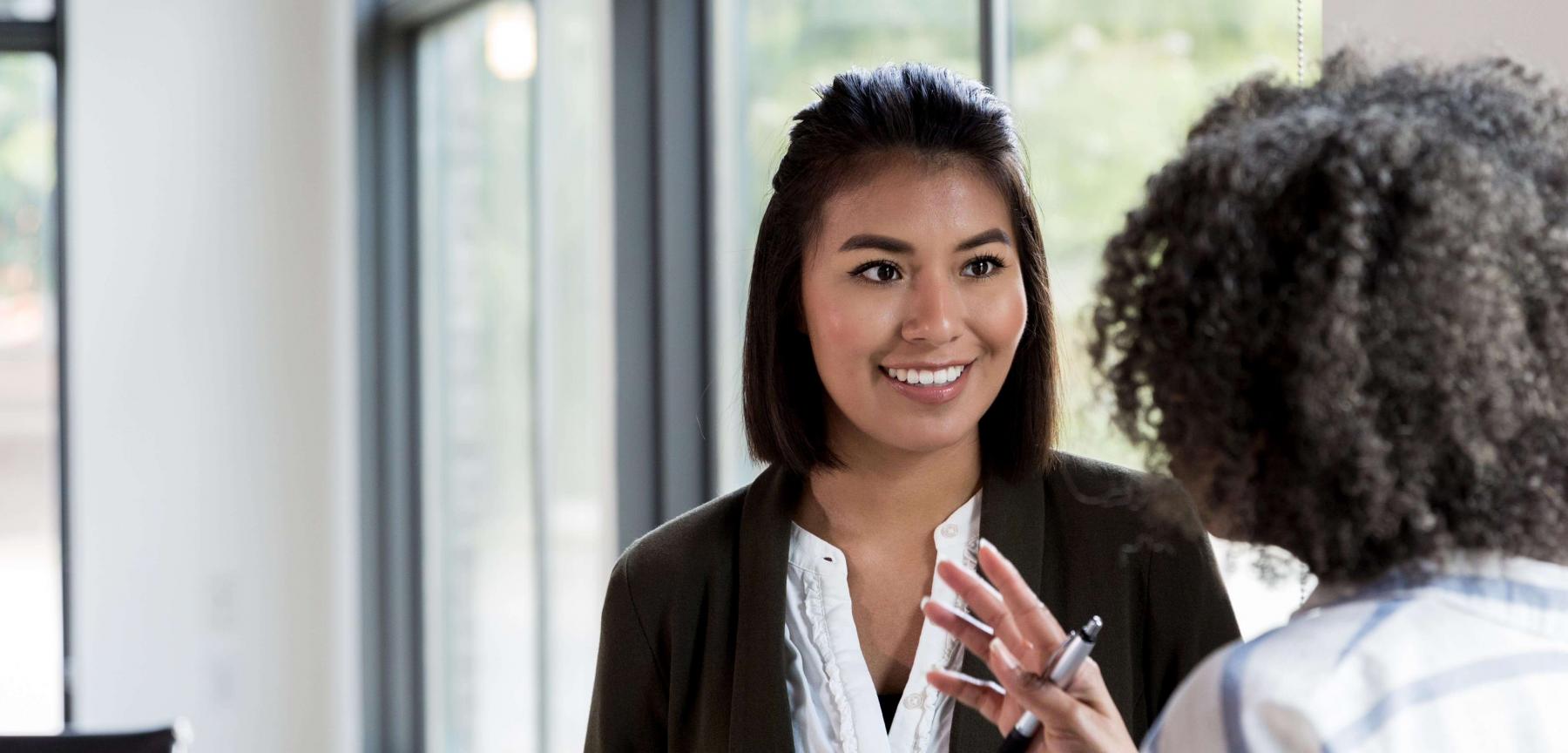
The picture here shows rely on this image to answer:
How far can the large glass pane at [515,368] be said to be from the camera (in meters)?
3.70

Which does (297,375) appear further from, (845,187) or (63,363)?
(845,187)

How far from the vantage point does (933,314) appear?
1.48 meters

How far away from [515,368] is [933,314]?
9.02 ft

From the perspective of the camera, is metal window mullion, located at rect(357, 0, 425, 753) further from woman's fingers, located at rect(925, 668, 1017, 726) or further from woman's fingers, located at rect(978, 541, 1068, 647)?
woman's fingers, located at rect(978, 541, 1068, 647)

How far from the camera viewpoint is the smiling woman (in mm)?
1484

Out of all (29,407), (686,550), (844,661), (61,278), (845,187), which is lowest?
(844,661)

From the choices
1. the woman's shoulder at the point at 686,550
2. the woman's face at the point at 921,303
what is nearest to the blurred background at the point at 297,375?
the woman's shoulder at the point at 686,550

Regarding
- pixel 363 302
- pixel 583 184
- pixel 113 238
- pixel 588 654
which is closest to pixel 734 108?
pixel 583 184

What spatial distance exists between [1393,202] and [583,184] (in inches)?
121

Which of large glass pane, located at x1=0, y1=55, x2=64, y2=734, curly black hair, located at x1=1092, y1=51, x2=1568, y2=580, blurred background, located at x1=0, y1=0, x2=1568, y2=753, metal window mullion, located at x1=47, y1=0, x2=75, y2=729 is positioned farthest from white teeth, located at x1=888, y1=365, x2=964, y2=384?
large glass pane, located at x1=0, y1=55, x2=64, y2=734

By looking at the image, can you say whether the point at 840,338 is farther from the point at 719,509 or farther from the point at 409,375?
the point at 409,375

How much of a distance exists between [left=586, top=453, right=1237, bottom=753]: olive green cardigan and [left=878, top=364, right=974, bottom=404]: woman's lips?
0.39ft

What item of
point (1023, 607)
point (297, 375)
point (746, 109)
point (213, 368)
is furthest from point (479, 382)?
point (1023, 607)

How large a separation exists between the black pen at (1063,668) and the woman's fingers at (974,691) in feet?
0.23
